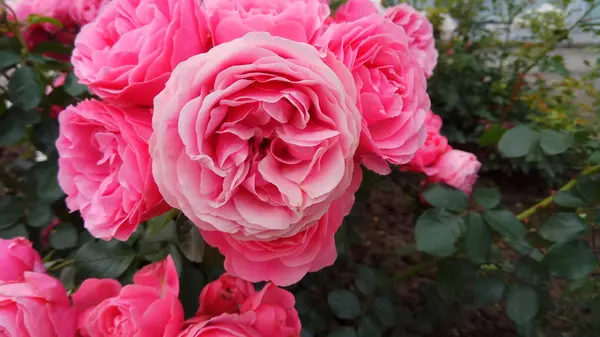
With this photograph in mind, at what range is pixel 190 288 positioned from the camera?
0.65 m

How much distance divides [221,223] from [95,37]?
244mm

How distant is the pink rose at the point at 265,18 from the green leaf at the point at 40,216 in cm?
61

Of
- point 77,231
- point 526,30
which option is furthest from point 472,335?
point 526,30

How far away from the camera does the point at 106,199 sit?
0.43m

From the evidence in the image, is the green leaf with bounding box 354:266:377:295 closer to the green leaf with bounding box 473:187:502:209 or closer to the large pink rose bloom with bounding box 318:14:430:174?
the green leaf with bounding box 473:187:502:209

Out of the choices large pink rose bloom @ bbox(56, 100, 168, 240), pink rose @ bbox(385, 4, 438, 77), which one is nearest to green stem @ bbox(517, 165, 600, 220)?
pink rose @ bbox(385, 4, 438, 77)

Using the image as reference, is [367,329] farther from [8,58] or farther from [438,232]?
[8,58]

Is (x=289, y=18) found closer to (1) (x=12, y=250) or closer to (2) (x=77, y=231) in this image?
(1) (x=12, y=250)

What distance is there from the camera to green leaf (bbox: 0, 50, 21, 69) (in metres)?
0.80

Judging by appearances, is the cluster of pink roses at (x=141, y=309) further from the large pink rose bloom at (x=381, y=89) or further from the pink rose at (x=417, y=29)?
the pink rose at (x=417, y=29)

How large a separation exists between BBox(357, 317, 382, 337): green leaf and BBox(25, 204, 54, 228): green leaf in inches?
24.0

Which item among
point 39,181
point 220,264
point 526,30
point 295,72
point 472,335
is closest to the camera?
point 295,72

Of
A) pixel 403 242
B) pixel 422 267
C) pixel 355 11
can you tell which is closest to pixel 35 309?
pixel 355 11

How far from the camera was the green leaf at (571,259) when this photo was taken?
68 centimetres
